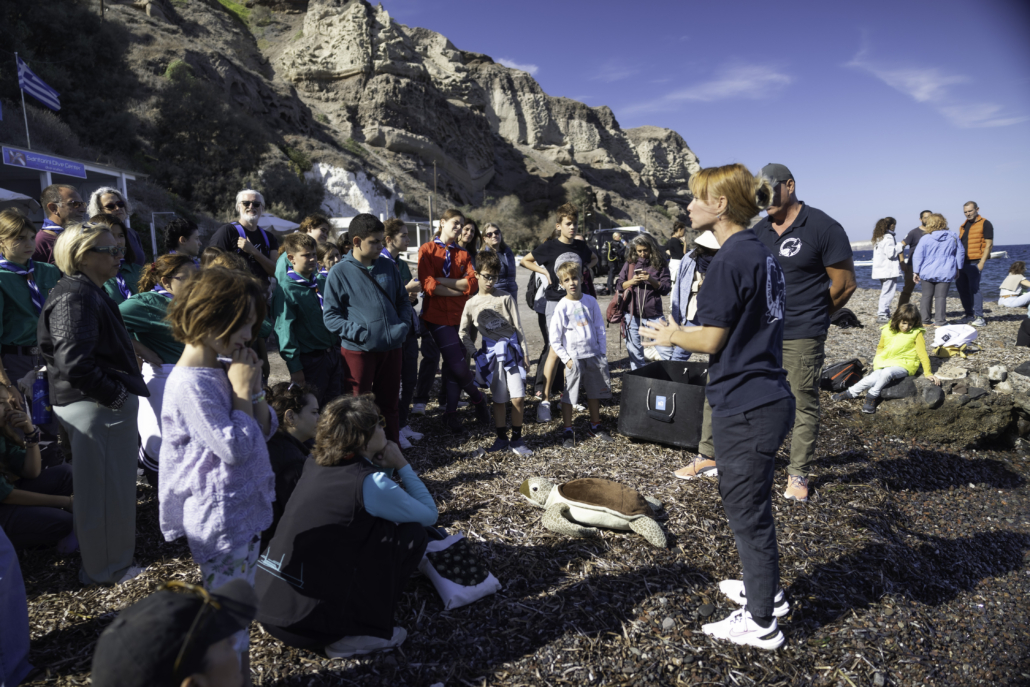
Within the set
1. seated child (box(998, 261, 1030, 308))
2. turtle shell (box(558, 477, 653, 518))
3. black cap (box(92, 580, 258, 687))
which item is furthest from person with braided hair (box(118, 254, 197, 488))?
seated child (box(998, 261, 1030, 308))

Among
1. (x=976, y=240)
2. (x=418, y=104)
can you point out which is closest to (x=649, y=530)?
(x=976, y=240)

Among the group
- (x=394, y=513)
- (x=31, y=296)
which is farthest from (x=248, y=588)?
(x=31, y=296)

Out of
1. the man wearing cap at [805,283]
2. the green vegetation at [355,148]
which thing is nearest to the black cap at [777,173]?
the man wearing cap at [805,283]

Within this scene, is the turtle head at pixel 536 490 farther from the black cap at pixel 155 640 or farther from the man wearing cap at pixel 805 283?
the black cap at pixel 155 640

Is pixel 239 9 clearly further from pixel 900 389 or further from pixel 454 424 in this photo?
pixel 900 389

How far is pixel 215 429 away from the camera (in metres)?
1.96

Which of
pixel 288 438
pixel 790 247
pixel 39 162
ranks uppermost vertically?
pixel 39 162

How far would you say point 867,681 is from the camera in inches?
94.6

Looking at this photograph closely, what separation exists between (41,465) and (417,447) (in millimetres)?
2635

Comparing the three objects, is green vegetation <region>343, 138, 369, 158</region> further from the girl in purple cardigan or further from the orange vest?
the girl in purple cardigan

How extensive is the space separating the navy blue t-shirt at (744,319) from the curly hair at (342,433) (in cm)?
152

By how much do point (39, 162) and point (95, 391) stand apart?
1575cm

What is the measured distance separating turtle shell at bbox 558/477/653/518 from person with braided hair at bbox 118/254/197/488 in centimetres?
269

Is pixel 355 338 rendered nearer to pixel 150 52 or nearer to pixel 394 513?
pixel 394 513
